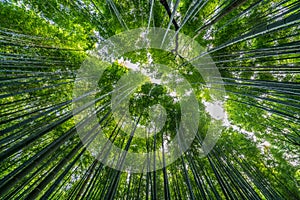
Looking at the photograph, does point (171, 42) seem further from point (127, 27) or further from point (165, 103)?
point (165, 103)

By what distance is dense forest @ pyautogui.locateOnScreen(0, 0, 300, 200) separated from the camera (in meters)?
2.81

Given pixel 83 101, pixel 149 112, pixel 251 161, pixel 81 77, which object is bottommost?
pixel 251 161

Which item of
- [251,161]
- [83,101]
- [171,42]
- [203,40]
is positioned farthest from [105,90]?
[251,161]

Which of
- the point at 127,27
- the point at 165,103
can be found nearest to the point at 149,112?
the point at 165,103

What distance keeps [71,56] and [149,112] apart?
2234 mm

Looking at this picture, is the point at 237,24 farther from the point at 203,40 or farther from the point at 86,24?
the point at 86,24

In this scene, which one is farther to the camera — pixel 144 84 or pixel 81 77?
pixel 144 84

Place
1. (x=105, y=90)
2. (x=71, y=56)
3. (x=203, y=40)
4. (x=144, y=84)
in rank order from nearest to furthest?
(x=203, y=40) → (x=71, y=56) → (x=105, y=90) → (x=144, y=84)

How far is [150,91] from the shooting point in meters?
4.31

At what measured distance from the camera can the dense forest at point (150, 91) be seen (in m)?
2.81

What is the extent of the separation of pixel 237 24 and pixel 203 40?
24.0 inches

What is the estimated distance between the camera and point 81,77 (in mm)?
3645

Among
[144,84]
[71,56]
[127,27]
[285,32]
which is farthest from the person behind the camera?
[144,84]

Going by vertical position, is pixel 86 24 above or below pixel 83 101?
above
